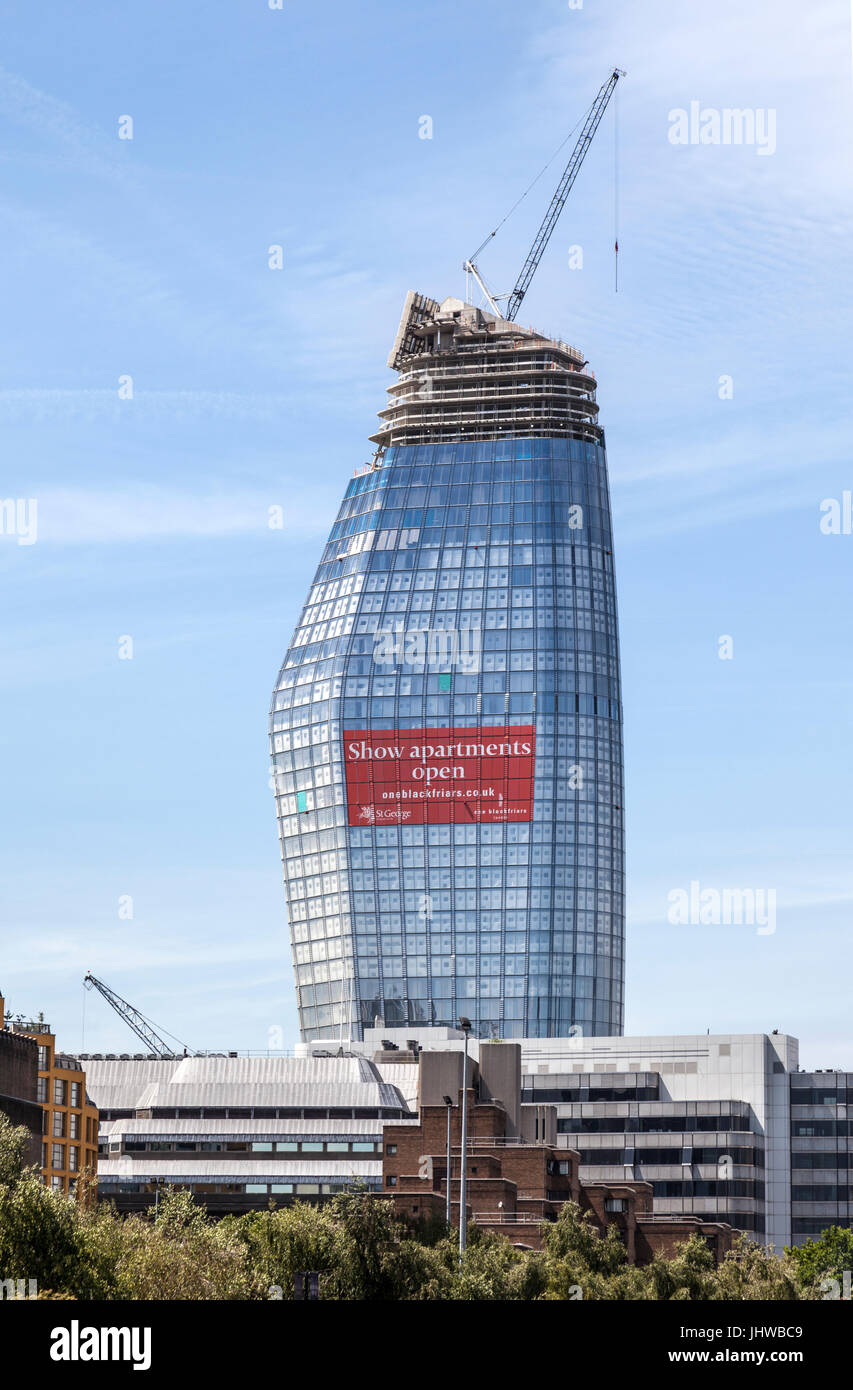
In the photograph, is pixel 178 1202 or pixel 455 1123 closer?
pixel 178 1202
